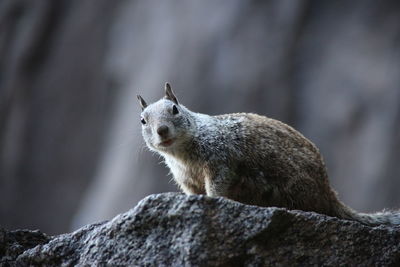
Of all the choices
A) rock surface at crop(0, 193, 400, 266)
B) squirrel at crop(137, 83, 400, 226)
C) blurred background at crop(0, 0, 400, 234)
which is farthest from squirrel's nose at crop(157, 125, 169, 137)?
blurred background at crop(0, 0, 400, 234)

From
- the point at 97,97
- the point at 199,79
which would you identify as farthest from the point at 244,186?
the point at 97,97

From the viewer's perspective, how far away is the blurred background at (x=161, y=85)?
36.0 feet

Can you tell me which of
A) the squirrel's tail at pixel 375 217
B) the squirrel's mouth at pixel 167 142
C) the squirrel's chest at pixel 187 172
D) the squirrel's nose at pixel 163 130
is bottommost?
the squirrel's tail at pixel 375 217

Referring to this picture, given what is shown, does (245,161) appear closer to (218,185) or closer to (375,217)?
(218,185)

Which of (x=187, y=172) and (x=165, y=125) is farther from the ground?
(x=165, y=125)

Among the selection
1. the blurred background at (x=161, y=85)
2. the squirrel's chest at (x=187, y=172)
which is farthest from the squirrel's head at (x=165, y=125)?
the blurred background at (x=161, y=85)

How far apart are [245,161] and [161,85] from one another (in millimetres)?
7332

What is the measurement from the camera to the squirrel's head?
5130mm

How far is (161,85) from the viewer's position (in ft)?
40.2

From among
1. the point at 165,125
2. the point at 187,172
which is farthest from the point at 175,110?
the point at 187,172

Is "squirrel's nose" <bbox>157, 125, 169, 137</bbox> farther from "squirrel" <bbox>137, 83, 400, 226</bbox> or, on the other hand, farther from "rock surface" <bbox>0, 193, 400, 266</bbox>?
"rock surface" <bbox>0, 193, 400, 266</bbox>

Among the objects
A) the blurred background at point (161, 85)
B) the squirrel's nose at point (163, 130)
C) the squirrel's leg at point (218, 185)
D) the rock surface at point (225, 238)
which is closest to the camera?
the rock surface at point (225, 238)

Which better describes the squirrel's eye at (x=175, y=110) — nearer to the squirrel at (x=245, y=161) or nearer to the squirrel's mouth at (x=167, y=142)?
the squirrel at (x=245, y=161)

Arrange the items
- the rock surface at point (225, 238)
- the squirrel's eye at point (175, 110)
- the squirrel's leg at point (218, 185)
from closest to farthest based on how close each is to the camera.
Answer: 1. the rock surface at point (225, 238)
2. the squirrel's leg at point (218, 185)
3. the squirrel's eye at point (175, 110)
